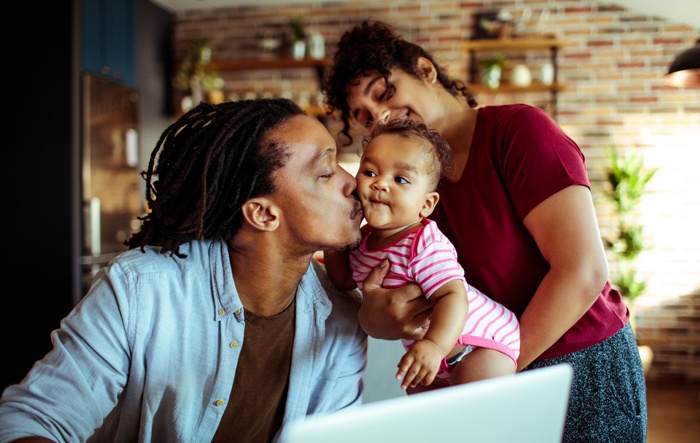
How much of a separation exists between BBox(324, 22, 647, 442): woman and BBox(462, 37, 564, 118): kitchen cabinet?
383 cm

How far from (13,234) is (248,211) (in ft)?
12.5

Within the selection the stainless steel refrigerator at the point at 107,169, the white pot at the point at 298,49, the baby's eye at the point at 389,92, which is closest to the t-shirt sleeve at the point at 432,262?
the baby's eye at the point at 389,92

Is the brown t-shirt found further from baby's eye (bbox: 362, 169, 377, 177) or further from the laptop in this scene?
the laptop

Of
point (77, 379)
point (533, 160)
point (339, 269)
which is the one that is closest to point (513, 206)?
point (533, 160)

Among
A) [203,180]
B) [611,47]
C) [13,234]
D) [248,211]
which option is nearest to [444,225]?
[248,211]

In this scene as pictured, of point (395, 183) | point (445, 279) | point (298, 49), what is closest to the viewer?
point (445, 279)

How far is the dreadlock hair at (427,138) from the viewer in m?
1.38

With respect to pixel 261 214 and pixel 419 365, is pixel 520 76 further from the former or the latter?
pixel 419 365

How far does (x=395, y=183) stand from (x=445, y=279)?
0.81 ft

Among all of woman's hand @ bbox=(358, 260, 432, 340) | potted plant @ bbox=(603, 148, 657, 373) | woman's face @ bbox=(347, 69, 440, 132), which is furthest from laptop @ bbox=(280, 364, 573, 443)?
potted plant @ bbox=(603, 148, 657, 373)

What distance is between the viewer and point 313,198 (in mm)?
1360

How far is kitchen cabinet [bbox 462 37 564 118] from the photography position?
16.7 ft

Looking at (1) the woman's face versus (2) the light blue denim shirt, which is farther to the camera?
(1) the woman's face

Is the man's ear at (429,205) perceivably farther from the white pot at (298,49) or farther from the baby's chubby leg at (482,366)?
the white pot at (298,49)
